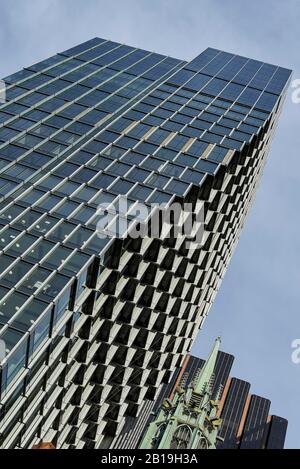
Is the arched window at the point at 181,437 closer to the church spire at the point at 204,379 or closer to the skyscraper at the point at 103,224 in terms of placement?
the church spire at the point at 204,379

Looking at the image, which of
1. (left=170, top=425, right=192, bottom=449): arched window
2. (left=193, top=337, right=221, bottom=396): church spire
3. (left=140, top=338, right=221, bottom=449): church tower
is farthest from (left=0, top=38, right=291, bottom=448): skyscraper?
(left=193, top=337, right=221, bottom=396): church spire

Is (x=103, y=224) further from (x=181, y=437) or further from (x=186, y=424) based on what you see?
(x=181, y=437)

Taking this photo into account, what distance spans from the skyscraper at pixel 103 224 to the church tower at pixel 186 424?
11632 millimetres

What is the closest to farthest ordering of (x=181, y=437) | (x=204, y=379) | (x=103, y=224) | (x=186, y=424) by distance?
(x=103, y=224) < (x=181, y=437) < (x=186, y=424) < (x=204, y=379)

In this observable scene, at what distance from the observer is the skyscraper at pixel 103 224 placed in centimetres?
4934

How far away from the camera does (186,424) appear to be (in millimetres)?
97000

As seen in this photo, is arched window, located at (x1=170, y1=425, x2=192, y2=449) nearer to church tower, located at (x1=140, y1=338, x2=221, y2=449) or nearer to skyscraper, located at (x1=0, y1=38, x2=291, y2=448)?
church tower, located at (x1=140, y1=338, x2=221, y2=449)

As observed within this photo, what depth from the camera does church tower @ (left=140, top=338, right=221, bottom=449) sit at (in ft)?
314

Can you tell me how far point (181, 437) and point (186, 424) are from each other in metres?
1.87

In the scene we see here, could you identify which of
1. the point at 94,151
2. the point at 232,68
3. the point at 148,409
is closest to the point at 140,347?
the point at 94,151

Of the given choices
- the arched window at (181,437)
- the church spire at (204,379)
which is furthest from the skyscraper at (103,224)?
the church spire at (204,379)

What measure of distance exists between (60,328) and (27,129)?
28.4 m

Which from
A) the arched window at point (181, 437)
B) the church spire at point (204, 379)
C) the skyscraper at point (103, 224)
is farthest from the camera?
the church spire at point (204, 379)

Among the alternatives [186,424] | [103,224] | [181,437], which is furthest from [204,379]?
[103,224]
